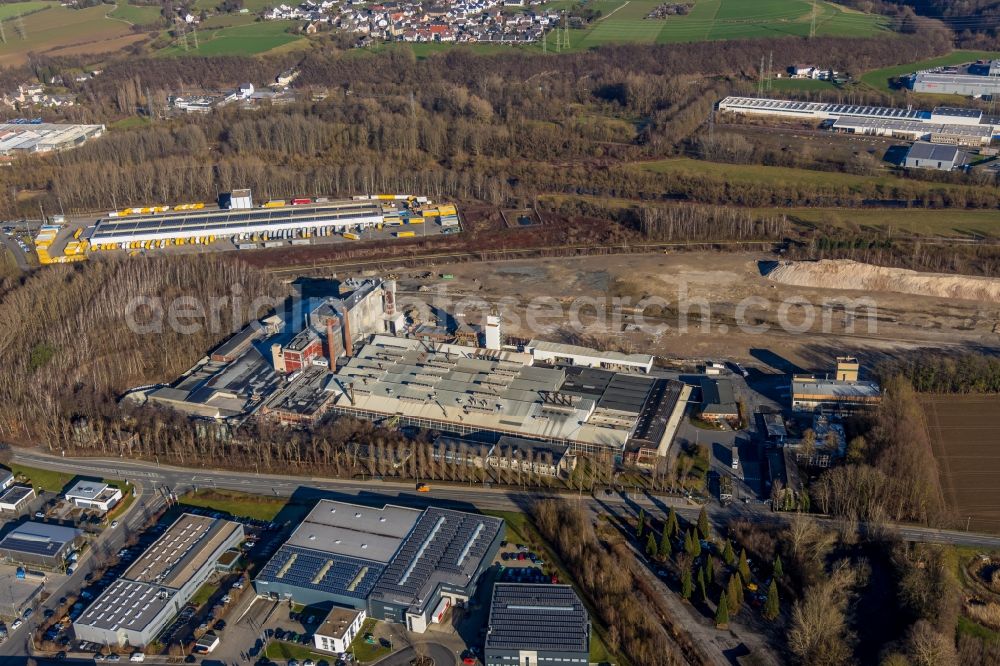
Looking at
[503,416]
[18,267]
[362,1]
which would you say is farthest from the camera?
[362,1]

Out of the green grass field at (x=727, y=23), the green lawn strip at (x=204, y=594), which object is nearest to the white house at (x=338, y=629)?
the green lawn strip at (x=204, y=594)

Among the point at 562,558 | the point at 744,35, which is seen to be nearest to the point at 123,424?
the point at 562,558

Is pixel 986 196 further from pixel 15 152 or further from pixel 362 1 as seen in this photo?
pixel 362 1

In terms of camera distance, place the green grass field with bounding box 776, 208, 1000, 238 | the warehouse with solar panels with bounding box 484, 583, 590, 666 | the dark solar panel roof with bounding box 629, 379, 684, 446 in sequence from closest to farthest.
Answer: the warehouse with solar panels with bounding box 484, 583, 590, 666 < the dark solar panel roof with bounding box 629, 379, 684, 446 < the green grass field with bounding box 776, 208, 1000, 238

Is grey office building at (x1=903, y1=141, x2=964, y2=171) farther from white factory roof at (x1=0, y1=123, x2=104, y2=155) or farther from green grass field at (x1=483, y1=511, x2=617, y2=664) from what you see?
white factory roof at (x1=0, y1=123, x2=104, y2=155)

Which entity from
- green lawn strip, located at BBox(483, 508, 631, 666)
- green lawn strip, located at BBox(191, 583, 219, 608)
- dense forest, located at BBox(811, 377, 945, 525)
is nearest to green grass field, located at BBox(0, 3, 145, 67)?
green lawn strip, located at BBox(191, 583, 219, 608)

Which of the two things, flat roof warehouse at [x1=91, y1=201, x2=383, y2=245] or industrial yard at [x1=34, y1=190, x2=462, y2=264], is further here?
flat roof warehouse at [x1=91, y1=201, x2=383, y2=245]
